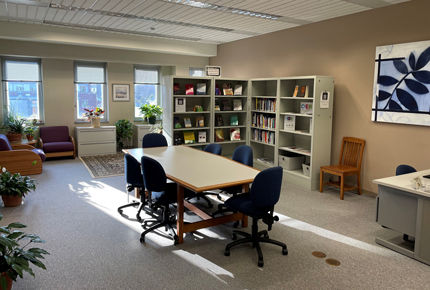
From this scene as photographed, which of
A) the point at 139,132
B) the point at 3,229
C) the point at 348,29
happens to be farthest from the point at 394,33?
the point at 139,132

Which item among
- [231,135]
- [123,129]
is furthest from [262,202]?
[123,129]

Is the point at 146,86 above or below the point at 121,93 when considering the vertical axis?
above

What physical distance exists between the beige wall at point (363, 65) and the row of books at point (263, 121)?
1040 millimetres

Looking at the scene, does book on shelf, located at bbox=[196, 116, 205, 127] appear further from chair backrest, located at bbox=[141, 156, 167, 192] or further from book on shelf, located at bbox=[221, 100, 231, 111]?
chair backrest, located at bbox=[141, 156, 167, 192]

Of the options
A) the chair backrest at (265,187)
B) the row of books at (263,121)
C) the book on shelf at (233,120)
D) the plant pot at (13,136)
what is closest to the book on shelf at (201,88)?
the book on shelf at (233,120)

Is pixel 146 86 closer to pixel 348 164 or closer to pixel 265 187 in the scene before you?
pixel 348 164

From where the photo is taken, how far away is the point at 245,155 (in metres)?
4.74

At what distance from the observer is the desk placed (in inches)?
131

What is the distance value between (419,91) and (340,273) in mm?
3042

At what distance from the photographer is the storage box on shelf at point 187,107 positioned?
6.59 m

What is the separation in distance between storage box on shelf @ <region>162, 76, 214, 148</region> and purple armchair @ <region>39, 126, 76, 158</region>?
2.88m

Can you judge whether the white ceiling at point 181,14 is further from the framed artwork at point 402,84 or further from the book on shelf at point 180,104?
the book on shelf at point 180,104

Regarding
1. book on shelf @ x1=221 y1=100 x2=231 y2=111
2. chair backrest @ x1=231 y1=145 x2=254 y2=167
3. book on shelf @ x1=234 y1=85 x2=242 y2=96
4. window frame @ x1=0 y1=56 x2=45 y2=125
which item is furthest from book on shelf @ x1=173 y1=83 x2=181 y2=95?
window frame @ x1=0 y1=56 x2=45 y2=125

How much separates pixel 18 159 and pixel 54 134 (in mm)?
2115
